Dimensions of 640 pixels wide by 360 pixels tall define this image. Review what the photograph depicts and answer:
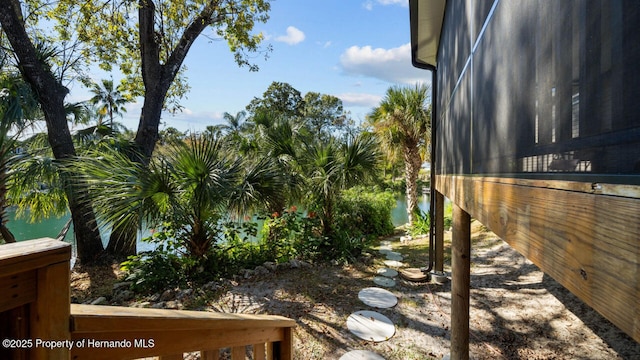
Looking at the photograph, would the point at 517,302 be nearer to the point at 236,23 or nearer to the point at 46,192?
the point at 46,192

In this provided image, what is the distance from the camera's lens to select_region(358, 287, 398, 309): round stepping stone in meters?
3.66

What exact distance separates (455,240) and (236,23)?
7.10 m

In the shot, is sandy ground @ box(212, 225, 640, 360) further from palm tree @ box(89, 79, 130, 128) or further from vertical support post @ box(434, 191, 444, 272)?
palm tree @ box(89, 79, 130, 128)

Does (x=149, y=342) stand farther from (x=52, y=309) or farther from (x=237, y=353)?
(x=237, y=353)

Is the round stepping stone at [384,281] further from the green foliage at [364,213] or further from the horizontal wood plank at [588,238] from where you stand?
the horizontal wood plank at [588,238]

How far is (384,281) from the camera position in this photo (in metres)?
4.36

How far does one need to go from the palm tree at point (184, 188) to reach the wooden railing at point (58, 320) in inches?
109

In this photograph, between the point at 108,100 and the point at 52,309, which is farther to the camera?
the point at 108,100

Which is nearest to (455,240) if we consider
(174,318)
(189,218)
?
(174,318)

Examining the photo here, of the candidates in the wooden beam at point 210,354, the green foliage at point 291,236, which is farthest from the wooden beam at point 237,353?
the green foliage at point 291,236

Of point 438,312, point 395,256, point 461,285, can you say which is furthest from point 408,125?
point 461,285

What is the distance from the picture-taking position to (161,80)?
5832 mm

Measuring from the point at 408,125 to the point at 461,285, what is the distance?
22.3 ft

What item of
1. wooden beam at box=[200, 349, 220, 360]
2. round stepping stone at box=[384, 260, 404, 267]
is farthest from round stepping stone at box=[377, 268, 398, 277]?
wooden beam at box=[200, 349, 220, 360]
